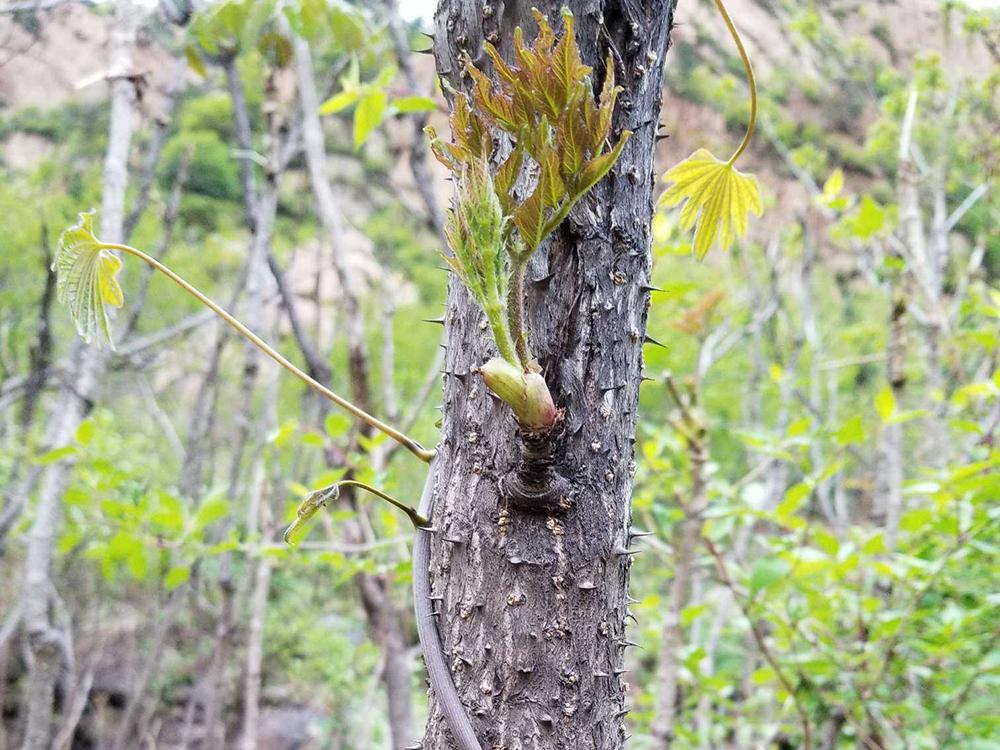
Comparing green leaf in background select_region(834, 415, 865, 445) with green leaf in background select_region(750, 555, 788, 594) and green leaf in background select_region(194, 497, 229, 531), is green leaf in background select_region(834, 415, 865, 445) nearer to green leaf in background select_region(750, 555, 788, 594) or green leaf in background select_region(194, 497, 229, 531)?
green leaf in background select_region(750, 555, 788, 594)

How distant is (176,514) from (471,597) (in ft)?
3.50

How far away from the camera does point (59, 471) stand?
1699mm

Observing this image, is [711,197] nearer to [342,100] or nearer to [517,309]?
[517,309]

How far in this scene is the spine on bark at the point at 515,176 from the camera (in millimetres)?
541

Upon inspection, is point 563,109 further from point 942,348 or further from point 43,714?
point 942,348

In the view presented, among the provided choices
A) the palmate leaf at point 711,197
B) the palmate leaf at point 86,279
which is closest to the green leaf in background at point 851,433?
the palmate leaf at point 711,197

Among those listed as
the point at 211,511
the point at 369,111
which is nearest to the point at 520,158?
the point at 369,111

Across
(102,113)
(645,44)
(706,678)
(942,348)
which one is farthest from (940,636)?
(102,113)

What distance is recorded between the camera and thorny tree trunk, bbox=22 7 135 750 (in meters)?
1.63

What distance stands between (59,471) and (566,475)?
146 cm

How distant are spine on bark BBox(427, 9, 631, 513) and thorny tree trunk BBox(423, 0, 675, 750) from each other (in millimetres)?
78

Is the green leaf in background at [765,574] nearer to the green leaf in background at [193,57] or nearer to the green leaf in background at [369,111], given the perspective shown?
the green leaf in background at [369,111]

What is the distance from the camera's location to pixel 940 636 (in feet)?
5.36

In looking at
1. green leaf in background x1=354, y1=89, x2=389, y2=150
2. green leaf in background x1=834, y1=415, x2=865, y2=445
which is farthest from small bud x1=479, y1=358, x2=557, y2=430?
green leaf in background x1=834, y1=415, x2=865, y2=445
